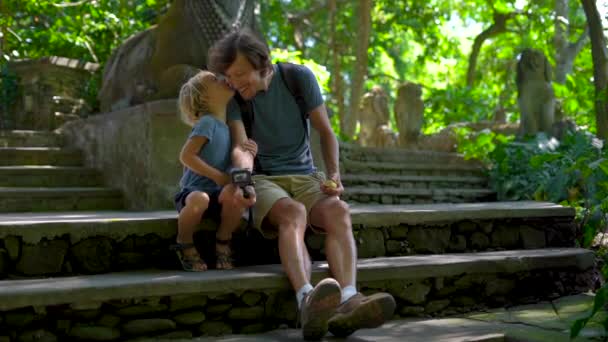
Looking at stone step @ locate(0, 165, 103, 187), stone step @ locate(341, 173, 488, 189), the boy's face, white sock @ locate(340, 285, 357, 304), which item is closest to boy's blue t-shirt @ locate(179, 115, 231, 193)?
the boy's face

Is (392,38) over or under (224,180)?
over

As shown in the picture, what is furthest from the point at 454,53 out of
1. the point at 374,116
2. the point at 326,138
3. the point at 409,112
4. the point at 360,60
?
the point at 326,138

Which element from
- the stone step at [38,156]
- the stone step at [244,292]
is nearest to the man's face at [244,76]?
the stone step at [244,292]

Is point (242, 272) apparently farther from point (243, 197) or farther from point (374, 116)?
point (374, 116)

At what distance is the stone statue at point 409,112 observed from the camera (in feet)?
39.7

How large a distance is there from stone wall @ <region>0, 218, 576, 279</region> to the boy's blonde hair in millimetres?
557

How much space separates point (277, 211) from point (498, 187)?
5.63 meters

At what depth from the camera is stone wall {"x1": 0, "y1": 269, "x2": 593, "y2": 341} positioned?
2787 millimetres

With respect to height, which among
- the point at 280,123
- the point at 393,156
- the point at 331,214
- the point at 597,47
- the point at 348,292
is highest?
the point at 597,47

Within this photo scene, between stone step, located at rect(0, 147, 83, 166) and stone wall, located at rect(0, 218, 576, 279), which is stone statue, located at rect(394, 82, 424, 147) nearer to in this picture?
stone step, located at rect(0, 147, 83, 166)

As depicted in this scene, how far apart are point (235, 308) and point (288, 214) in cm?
50

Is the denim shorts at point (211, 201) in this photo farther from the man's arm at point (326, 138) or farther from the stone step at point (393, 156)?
the stone step at point (393, 156)

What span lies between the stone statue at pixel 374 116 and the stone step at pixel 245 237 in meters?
9.16

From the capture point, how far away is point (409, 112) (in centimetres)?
1223
